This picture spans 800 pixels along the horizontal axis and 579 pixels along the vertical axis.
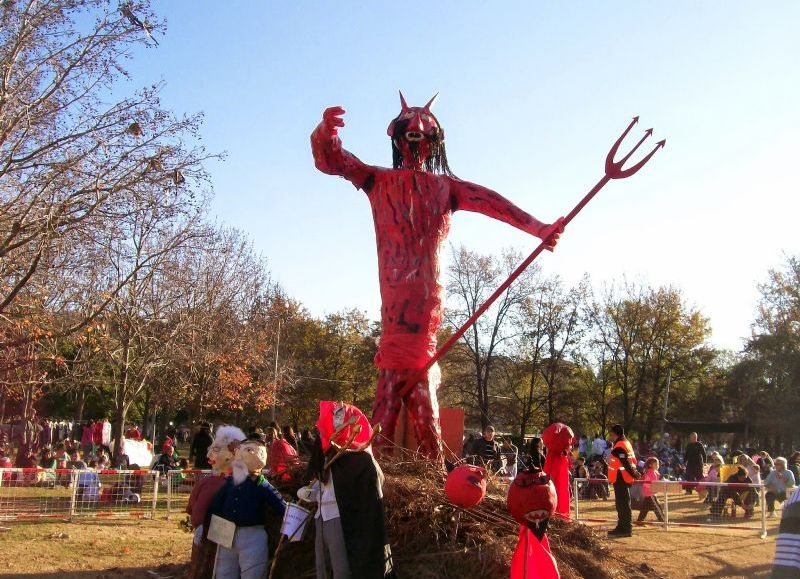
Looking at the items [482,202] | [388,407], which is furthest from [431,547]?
[482,202]

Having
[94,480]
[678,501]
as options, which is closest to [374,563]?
[94,480]

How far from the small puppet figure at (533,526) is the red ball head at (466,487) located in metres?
0.50

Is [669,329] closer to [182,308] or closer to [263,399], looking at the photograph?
[263,399]

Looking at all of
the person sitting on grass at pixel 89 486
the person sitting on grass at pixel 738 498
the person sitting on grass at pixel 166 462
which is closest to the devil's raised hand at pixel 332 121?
the person sitting on grass at pixel 89 486

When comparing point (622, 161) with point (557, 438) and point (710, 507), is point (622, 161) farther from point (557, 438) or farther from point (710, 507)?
point (710, 507)

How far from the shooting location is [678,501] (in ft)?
50.2

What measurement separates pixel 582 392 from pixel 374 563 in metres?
29.1

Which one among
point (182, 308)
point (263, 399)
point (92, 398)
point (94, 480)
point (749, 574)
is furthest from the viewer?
point (92, 398)

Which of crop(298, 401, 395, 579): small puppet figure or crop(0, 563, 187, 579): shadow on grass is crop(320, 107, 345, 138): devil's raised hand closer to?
crop(298, 401, 395, 579): small puppet figure

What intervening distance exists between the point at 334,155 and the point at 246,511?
118 inches

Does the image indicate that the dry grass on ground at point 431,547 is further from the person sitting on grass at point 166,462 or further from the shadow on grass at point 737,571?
the person sitting on grass at point 166,462

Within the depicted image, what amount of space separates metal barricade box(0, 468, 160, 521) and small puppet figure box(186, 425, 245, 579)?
20.5 feet

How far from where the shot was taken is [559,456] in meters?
6.74

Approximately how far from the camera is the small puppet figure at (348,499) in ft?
13.3
